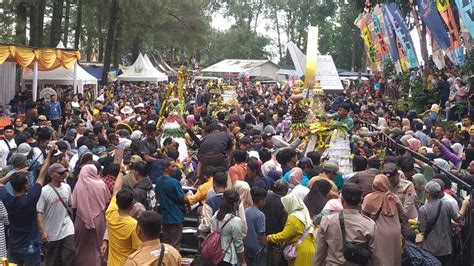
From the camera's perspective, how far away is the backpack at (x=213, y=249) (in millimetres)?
6855

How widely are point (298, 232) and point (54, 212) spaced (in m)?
2.82

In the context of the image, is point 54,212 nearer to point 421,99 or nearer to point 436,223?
point 436,223

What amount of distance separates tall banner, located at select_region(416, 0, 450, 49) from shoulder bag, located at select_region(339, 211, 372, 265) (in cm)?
1643

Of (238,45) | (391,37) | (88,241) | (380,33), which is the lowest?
(88,241)

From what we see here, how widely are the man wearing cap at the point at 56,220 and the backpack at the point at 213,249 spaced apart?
202cm

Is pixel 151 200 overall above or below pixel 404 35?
below

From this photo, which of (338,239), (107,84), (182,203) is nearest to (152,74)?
(107,84)

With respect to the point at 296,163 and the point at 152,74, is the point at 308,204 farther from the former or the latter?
the point at 152,74

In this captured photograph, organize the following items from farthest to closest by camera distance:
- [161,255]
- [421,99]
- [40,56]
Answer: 1. [421,99]
2. [40,56]
3. [161,255]

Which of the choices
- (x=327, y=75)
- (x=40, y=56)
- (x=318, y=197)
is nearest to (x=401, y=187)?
(x=318, y=197)

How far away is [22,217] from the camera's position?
7.65 metres

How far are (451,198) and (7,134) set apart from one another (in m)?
7.08

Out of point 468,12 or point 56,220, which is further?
point 468,12

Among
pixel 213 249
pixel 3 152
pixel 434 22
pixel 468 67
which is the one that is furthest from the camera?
pixel 434 22
